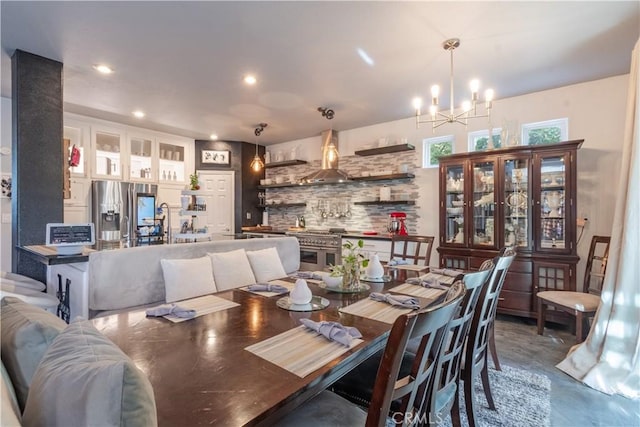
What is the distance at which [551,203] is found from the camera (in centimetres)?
348

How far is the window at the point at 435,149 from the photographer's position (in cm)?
459

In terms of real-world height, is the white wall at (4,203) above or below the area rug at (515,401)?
above

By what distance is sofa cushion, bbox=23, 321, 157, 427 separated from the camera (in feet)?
1.73

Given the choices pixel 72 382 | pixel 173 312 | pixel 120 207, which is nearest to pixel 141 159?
pixel 120 207

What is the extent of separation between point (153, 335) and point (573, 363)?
304cm

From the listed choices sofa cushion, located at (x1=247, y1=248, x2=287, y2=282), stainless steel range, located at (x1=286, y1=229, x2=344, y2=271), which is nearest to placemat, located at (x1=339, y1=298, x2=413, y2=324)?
sofa cushion, located at (x1=247, y1=248, x2=287, y2=282)

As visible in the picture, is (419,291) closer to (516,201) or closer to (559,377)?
(559,377)

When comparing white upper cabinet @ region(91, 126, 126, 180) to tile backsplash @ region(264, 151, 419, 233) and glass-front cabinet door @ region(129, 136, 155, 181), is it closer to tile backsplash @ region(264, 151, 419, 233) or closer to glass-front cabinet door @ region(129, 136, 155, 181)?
glass-front cabinet door @ region(129, 136, 155, 181)

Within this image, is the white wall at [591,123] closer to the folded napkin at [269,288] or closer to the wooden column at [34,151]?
the folded napkin at [269,288]

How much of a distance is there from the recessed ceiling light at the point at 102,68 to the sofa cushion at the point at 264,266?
242 cm

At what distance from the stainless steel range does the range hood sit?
0.88 m

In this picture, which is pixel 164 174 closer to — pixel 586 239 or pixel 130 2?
pixel 130 2

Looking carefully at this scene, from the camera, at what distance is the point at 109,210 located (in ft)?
16.1

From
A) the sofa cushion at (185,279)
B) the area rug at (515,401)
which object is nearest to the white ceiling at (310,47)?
the sofa cushion at (185,279)
